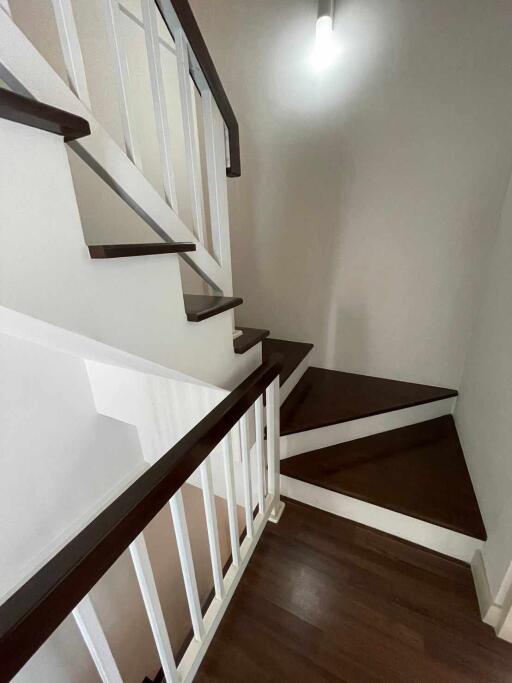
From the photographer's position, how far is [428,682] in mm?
955

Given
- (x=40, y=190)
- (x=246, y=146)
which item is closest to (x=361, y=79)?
(x=246, y=146)

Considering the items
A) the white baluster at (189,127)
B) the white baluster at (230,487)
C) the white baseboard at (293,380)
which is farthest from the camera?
the white baseboard at (293,380)

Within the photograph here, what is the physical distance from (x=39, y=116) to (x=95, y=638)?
3.31ft

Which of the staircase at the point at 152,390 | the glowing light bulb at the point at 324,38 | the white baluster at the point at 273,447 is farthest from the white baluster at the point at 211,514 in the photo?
the glowing light bulb at the point at 324,38

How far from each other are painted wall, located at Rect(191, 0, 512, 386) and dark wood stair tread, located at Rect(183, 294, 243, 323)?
1.08m

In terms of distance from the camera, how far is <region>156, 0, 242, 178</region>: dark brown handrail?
80 cm

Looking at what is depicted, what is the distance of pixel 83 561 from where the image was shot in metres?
0.49

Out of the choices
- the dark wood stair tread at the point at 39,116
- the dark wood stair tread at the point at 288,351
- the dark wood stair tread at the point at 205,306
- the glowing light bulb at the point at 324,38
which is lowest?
the dark wood stair tread at the point at 288,351

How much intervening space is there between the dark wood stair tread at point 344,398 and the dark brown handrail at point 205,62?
1294mm

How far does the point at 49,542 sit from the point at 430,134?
2.76 metres

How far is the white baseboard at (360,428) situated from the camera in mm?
1646

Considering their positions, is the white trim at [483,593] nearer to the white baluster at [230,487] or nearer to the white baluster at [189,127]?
the white baluster at [230,487]

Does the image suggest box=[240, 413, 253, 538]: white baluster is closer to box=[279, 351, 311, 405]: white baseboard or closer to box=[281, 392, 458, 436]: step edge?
box=[281, 392, 458, 436]: step edge

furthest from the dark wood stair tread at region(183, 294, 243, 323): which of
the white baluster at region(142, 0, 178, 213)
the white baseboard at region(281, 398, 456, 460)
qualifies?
the white baseboard at region(281, 398, 456, 460)
